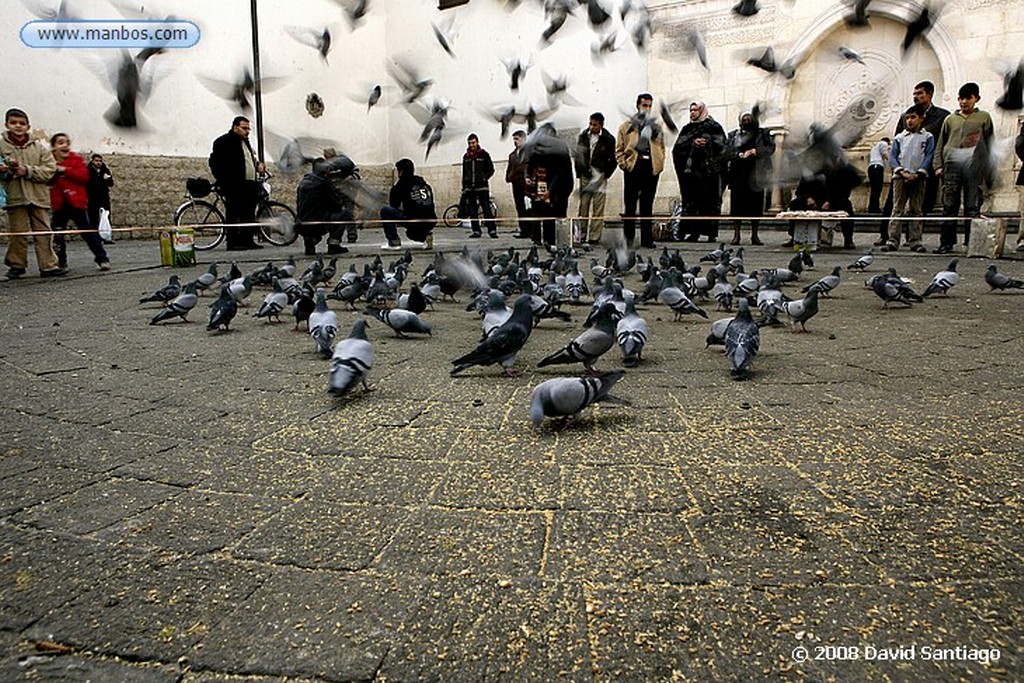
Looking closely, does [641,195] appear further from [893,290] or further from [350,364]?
[350,364]

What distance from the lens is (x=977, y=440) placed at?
2.39 m

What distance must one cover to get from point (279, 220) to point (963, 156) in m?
10.5

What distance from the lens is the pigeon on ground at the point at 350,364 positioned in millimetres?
2914

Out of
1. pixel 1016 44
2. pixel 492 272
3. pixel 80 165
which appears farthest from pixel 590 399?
pixel 1016 44

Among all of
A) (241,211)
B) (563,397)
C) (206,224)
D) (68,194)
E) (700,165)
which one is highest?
(700,165)

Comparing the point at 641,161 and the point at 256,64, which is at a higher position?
the point at 256,64

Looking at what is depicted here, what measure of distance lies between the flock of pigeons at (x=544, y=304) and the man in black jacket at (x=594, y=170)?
3665 mm

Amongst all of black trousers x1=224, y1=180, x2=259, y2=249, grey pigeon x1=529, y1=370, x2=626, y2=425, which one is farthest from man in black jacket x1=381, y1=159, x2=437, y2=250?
grey pigeon x1=529, y1=370, x2=626, y2=425

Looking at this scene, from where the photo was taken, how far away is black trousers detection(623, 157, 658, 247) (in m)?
11.3

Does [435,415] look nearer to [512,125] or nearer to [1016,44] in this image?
[1016,44]

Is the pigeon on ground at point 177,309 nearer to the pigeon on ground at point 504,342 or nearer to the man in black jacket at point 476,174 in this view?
the pigeon on ground at point 504,342

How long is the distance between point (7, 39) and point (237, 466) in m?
15.0

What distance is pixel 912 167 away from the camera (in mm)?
9312

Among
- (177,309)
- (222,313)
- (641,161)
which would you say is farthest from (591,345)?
(641,161)
